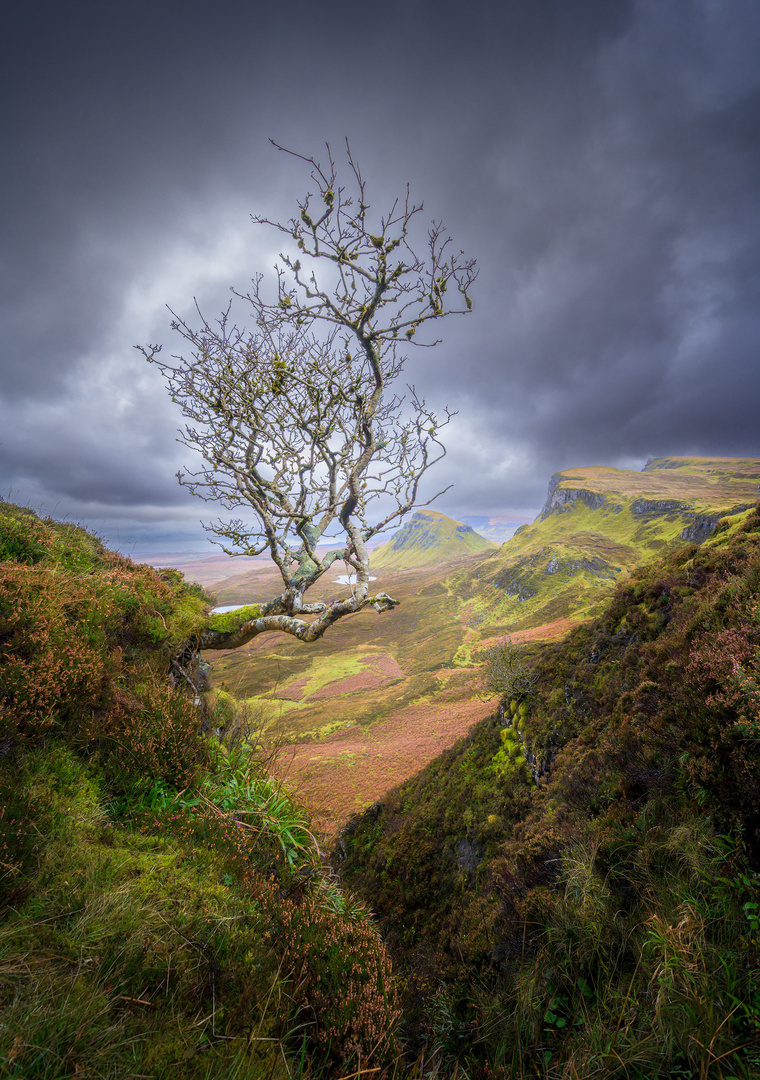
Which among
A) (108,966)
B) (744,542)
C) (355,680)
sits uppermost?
(744,542)

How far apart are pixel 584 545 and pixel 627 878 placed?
90.8m

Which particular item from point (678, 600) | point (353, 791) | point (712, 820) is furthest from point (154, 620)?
point (353, 791)

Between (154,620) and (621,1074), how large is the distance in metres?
7.02

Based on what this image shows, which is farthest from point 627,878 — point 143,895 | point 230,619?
point 230,619

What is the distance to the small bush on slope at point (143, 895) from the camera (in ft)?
5.83

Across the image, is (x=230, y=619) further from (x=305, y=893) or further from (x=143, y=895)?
(x=143, y=895)

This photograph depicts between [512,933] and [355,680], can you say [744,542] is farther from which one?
[355,680]

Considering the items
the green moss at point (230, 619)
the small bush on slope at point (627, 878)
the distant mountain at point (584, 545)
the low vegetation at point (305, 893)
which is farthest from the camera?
the distant mountain at point (584, 545)

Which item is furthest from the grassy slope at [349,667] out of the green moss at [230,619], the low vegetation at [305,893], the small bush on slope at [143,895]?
the small bush on slope at [143,895]

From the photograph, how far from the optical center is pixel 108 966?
2004 mm

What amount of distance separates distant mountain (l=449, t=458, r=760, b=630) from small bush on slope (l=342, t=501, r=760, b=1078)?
3035 centimetres

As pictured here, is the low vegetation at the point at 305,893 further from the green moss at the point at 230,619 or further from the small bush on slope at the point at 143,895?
the green moss at the point at 230,619

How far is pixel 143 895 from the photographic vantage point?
252 cm

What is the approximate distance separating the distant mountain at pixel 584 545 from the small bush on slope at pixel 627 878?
30.4m
